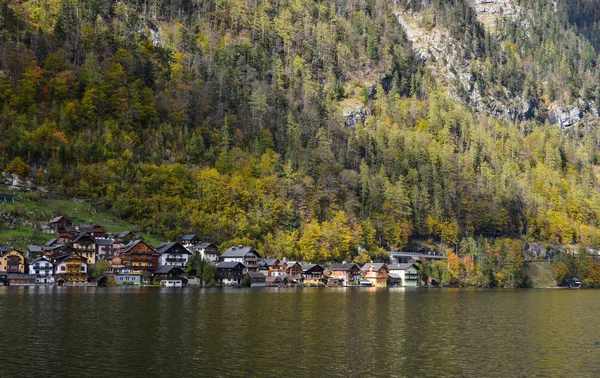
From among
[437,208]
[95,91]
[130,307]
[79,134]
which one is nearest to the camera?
[130,307]

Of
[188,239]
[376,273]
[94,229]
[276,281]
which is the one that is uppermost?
[94,229]

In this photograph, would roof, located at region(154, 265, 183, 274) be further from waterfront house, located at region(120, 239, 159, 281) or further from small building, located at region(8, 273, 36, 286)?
small building, located at region(8, 273, 36, 286)

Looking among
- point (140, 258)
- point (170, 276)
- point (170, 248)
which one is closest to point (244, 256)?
point (170, 248)

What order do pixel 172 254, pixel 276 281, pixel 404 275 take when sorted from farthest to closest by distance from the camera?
pixel 404 275, pixel 276 281, pixel 172 254

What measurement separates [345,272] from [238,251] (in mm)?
30929

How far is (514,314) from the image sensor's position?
7938cm

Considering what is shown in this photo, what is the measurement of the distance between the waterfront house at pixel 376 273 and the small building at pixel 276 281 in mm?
27126

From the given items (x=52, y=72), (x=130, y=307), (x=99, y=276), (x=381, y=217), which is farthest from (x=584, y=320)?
(x=52, y=72)

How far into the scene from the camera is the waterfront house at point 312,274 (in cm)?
15025

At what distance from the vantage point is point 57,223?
130m

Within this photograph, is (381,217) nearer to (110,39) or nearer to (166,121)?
(166,121)

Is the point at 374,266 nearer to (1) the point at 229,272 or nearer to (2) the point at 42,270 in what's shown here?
(1) the point at 229,272

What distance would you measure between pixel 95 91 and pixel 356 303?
113271 mm

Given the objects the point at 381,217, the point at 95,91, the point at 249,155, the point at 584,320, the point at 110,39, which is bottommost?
the point at 584,320
